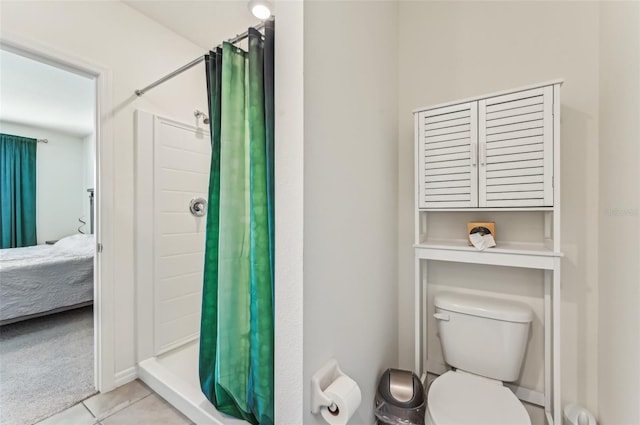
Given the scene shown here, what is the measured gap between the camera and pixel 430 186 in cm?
141

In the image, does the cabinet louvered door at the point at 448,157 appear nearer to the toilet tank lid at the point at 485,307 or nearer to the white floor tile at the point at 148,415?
the toilet tank lid at the point at 485,307

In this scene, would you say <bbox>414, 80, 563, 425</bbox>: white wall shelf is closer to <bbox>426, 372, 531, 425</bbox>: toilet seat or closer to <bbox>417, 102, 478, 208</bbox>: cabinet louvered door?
<bbox>417, 102, 478, 208</bbox>: cabinet louvered door

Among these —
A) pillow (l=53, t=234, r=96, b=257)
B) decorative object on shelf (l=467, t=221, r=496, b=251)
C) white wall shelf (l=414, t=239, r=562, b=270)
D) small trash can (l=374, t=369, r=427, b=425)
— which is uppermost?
decorative object on shelf (l=467, t=221, r=496, b=251)

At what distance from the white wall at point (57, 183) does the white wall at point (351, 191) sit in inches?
233

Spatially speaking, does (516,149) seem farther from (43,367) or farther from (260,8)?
(43,367)

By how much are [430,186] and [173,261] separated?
1.88 m

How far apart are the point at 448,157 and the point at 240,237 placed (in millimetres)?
1085

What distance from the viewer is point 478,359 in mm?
1312

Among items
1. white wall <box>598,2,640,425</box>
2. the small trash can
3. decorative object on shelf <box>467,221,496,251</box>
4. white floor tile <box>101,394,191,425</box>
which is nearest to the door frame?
white floor tile <box>101,394,191,425</box>

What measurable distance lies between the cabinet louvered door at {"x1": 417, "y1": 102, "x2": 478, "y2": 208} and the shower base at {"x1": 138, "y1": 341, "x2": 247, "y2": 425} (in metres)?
1.42

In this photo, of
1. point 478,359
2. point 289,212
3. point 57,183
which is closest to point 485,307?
point 478,359

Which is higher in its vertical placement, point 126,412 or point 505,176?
point 505,176

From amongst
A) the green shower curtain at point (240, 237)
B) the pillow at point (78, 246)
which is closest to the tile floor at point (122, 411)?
the green shower curtain at point (240, 237)

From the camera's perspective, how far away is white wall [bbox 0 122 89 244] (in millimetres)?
4645
